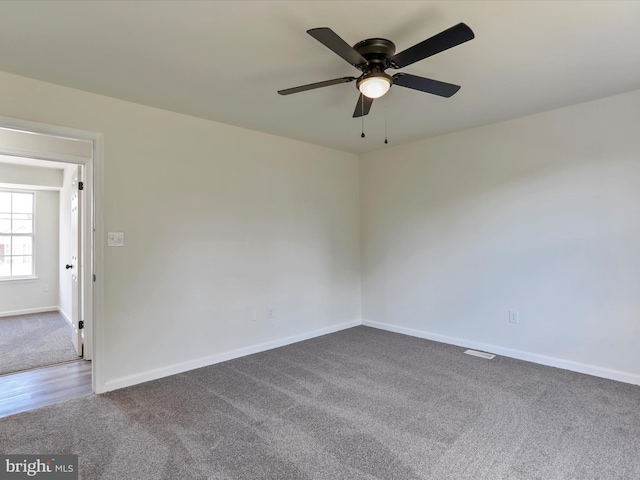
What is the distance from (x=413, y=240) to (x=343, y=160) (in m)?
1.47

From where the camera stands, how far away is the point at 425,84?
6.77 feet

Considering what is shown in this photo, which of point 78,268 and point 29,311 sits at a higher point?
point 78,268

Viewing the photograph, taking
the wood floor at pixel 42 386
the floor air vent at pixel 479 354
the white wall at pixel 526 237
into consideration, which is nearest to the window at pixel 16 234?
the wood floor at pixel 42 386

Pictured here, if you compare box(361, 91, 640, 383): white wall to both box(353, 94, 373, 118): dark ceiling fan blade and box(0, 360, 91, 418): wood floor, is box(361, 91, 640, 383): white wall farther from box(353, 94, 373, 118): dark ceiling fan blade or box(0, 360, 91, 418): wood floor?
box(0, 360, 91, 418): wood floor

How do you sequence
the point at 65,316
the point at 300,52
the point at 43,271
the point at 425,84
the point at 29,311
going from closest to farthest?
the point at 425,84 → the point at 300,52 → the point at 65,316 → the point at 29,311 → the point at 43,271

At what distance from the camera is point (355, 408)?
8.24 ft

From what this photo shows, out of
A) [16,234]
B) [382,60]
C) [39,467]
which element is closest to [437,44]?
[382,60]

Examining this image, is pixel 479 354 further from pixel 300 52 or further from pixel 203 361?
→ pixel 300 52

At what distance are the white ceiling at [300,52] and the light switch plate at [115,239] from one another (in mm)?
1142

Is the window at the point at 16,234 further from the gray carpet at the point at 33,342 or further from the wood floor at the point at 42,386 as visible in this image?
the wood floor at the point at 42,386

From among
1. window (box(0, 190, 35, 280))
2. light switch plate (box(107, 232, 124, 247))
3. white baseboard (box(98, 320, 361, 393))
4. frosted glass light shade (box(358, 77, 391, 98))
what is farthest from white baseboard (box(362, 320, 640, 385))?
window (box(0, 190, 35, 280))

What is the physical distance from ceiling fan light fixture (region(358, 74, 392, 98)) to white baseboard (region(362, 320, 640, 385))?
9.90 ft

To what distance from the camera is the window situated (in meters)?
5.69

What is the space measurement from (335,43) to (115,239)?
2.38m
